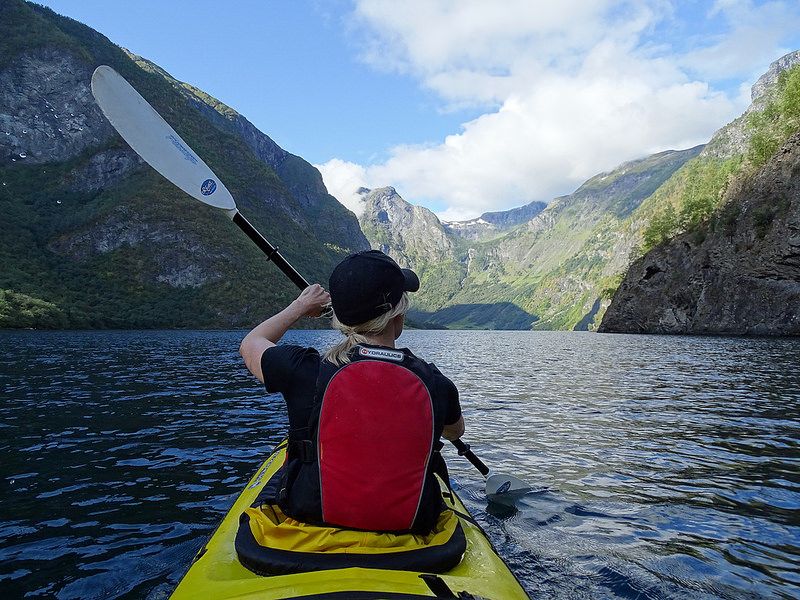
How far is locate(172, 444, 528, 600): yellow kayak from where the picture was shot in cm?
257

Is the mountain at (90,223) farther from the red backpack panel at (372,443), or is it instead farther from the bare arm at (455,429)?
the red backpack panel at (372,443)

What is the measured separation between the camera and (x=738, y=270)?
6556 cm

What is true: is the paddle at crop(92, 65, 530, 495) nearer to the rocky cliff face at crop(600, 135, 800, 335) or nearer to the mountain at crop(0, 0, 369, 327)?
the rocky cliff face at crop(600, 135, 800, 335)

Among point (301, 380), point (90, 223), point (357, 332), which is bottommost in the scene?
point (301, 380)

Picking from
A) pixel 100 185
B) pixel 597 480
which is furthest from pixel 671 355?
pixel 100 185

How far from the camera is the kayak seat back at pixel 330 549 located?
301 cm

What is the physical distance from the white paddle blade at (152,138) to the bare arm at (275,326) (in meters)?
3.40

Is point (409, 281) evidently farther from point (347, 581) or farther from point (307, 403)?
point (347, 581)

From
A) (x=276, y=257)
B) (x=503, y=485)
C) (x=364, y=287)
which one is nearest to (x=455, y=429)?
(x=364, y=287)

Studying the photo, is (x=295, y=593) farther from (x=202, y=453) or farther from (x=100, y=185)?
(x=100, y=185)

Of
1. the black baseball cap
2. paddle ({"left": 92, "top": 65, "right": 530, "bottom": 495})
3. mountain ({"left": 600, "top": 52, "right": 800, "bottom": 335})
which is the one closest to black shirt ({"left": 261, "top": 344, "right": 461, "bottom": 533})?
the black baseball cap

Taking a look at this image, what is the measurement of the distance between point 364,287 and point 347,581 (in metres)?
1.71

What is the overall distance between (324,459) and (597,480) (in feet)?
25.0

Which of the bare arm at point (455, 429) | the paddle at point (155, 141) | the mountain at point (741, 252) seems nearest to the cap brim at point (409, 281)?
the bare arm at point (455, 429)
